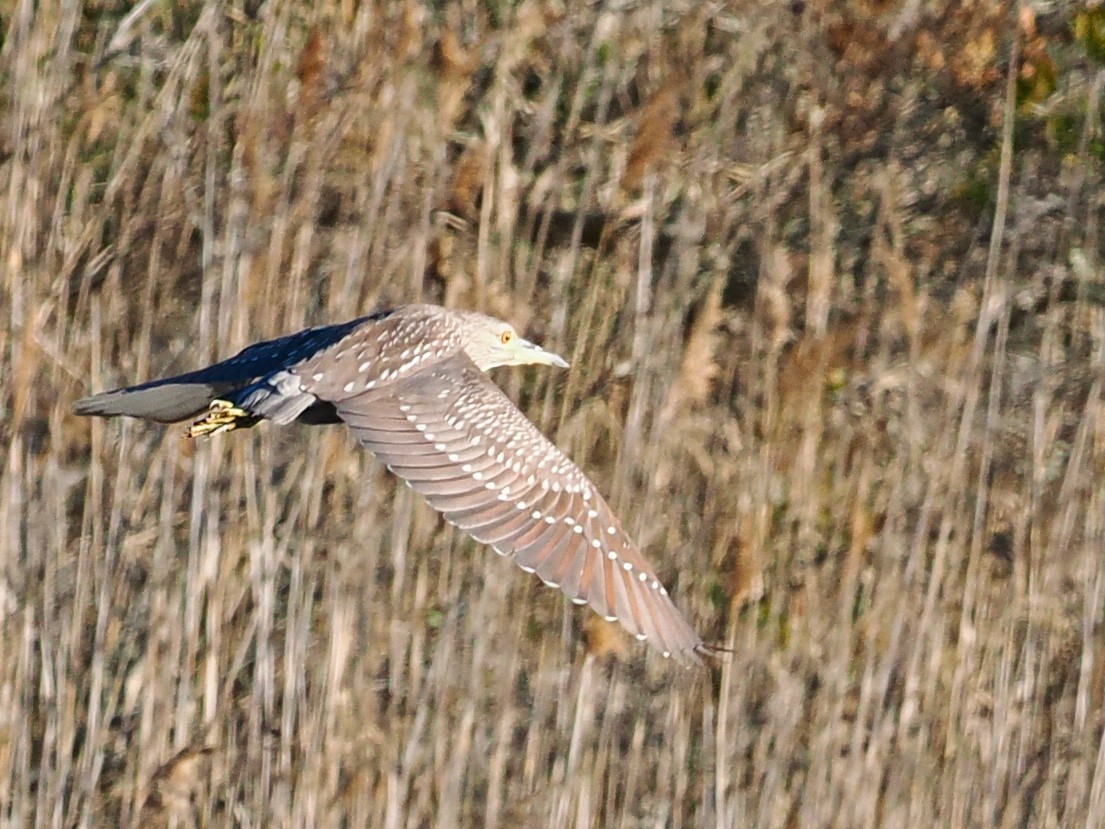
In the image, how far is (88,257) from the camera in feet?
13.9

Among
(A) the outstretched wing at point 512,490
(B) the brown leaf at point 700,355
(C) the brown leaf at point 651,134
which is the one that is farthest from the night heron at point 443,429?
(C) the brown leaf at point 651,134

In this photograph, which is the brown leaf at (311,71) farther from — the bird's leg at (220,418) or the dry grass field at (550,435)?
the bird's leg at (220,418)

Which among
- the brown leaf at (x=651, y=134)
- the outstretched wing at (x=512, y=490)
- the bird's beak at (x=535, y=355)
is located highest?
the brown leaf at (x=651, y=134)

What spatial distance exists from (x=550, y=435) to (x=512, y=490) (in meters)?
0.61

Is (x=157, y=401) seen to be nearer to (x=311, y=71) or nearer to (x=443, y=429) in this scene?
(x=443, y=429)

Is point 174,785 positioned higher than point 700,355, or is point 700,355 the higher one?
point 700,355

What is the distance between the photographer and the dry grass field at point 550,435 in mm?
3930

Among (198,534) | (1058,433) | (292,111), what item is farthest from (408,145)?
(1058,433)

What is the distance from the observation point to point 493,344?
3.92m

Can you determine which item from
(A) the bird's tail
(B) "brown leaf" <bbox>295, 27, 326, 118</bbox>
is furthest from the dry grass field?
(A) the bird's tail

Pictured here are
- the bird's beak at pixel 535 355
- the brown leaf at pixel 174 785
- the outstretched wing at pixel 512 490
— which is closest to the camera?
the outstretched wing at pixel 512 490

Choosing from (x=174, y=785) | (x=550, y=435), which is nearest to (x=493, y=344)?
(x=550, y=435)

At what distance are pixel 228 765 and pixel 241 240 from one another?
1110 millimetres

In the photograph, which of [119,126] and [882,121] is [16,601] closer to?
[119,126]
